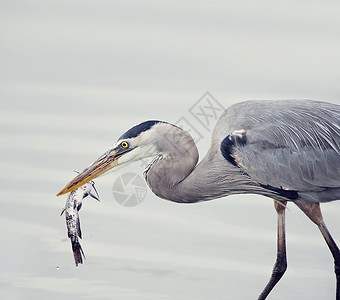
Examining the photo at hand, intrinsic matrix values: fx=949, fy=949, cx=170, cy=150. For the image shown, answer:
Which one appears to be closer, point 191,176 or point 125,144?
point 125,144

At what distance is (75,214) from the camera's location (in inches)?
202

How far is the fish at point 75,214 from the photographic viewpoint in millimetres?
5133

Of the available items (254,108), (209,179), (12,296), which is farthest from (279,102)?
(12,296)

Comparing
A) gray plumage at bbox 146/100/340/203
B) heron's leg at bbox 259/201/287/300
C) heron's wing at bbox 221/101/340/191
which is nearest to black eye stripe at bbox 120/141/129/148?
gray plumage at bbox 146/100/340/203

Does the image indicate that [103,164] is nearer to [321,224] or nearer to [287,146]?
[287,146]

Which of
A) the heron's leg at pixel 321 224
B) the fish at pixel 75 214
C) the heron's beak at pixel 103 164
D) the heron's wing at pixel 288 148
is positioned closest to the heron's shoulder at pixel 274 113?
the heron's wing at pixel 288 148

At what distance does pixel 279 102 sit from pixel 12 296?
1861 mm

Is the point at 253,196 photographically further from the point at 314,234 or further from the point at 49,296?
the point at 49,296

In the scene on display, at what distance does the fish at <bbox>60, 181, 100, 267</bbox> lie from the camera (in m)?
5.13

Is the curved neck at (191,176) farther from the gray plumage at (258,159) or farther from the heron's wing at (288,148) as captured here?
the heron's wing at (288,148)

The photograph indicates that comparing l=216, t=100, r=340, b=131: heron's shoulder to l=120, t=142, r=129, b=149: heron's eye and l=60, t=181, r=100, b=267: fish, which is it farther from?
l=60, t=181, r=100, b=267: fish

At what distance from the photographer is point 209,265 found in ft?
18.5

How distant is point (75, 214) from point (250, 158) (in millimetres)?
994

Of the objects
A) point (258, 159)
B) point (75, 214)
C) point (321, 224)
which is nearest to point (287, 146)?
point (258, 159)
